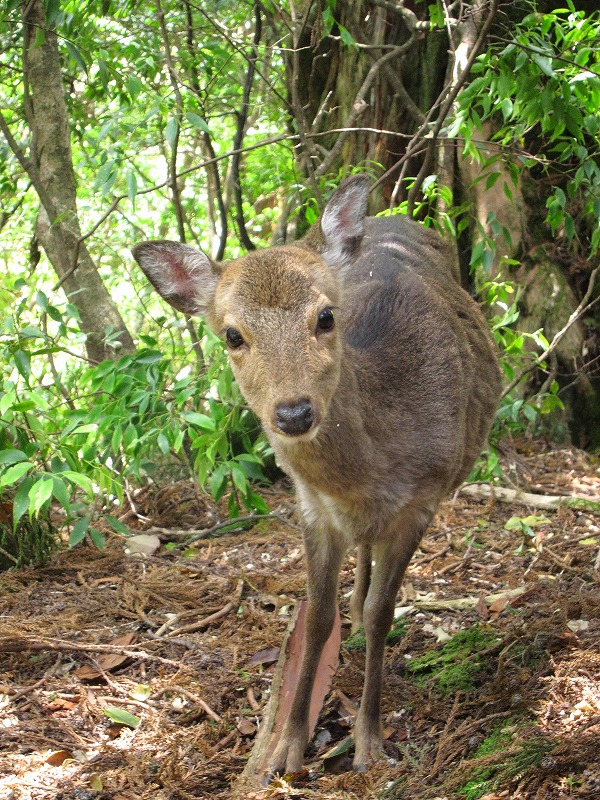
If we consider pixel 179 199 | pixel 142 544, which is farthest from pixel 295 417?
pixel 179 199

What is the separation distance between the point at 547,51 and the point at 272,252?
1.94 m

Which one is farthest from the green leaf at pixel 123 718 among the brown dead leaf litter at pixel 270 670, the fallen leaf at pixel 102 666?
the fallen leaf at pixel 102 666

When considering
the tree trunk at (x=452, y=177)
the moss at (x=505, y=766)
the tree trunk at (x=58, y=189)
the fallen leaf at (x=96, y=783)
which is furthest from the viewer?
the tree trunk at (x=452, y=177)

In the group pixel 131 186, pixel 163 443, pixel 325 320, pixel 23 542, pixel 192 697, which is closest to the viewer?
pixel 325 320

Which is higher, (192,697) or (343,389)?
(343,389)

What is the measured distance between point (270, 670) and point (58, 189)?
367 cm

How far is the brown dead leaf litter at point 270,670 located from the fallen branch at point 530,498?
0.11 meters

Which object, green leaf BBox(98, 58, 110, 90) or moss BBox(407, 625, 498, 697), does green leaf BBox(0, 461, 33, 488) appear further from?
green leaf BBox(98, 58, 110, 90)

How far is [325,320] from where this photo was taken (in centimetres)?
340

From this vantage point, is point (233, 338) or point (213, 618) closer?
point (233, 338)

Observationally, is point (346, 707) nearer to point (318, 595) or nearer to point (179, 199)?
point (318, 595)

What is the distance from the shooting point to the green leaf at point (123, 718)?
12.1 feet

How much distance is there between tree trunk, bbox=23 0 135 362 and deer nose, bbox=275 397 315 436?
3236 mm

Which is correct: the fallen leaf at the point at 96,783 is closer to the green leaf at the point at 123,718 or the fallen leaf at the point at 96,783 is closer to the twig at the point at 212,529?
the green leaf at the point at 123,718
